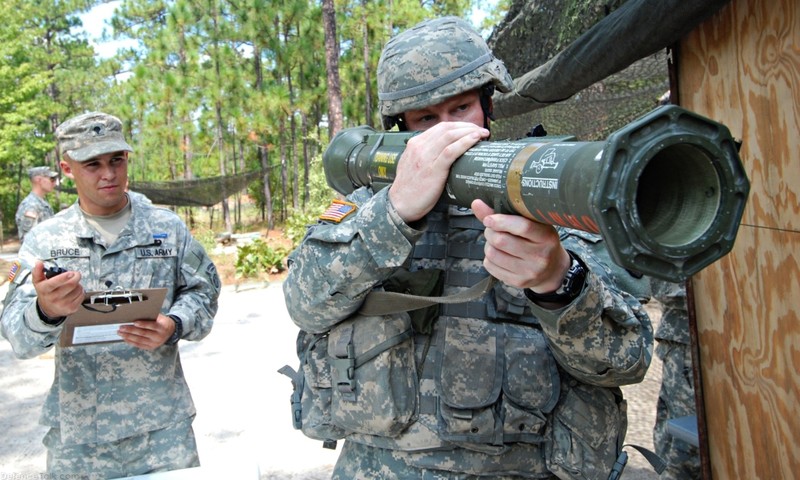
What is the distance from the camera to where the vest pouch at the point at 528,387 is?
151 cm

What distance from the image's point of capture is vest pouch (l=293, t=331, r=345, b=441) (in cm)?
167

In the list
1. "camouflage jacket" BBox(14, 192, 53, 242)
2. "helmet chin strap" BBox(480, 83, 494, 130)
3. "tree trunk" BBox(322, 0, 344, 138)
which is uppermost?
"tree trunk" BBox(322, 0, 344, 138)

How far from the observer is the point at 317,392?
1690mm

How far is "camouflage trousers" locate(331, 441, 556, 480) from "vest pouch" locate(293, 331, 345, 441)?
0.07m

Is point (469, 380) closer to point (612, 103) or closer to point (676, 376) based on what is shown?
point (676, 376)

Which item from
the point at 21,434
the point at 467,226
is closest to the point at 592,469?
the point at 467,226

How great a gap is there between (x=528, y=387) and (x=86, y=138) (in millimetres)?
2325

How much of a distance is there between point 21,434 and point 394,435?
4.47 meters

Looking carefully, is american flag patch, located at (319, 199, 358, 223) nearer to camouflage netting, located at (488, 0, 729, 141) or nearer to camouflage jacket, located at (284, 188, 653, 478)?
camouflage jacket, located at (284, 188, 653, 478)

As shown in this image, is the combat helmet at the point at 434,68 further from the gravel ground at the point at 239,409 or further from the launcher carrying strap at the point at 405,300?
the gravel ground at the point at 239,409

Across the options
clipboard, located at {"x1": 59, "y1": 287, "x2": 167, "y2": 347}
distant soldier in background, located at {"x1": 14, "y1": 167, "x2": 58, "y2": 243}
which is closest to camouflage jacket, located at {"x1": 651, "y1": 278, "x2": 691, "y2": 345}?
clipboard, located at {"x1": 59, "y1": 287, "x2": 167, "y2": 347}

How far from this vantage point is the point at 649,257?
0.86 m

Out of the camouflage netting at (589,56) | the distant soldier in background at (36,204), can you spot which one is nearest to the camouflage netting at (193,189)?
the distant soldier in background at (36,204)

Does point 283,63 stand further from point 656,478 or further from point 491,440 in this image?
point 491,440
